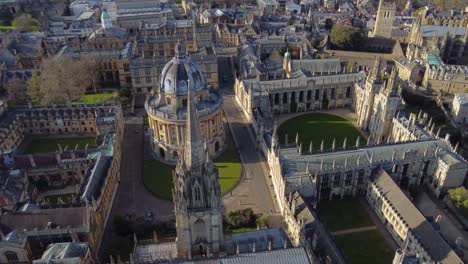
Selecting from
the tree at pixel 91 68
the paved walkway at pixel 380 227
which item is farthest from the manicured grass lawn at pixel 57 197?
the paved walkway at pixel 380 227

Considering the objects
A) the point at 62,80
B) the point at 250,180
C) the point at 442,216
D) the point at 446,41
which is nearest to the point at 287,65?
the point at 250,180

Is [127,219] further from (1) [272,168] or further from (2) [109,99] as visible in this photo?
(2) [109,99]

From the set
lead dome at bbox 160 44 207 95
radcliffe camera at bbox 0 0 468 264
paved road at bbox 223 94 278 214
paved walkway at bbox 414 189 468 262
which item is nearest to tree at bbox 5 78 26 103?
radcliffe camera at bbox 0 0 468 264

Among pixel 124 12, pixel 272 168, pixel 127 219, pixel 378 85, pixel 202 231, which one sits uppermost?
pixel 124 12

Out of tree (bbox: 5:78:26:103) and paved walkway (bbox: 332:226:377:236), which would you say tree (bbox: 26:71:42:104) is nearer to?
tree (bbox: 5:78:26:103)

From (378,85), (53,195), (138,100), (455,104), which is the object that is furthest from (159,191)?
(455,104)

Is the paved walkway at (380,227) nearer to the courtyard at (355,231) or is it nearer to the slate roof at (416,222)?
the courtyard at (355,231)
